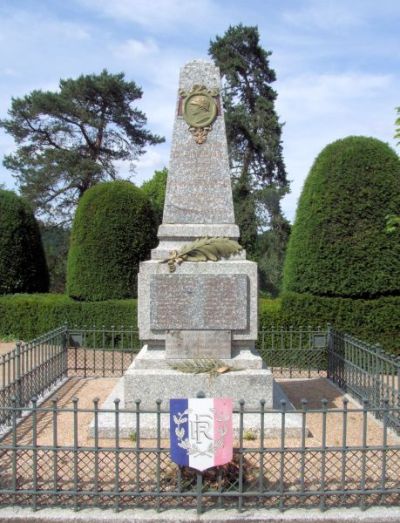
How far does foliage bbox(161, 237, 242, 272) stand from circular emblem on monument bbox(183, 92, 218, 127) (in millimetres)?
1403

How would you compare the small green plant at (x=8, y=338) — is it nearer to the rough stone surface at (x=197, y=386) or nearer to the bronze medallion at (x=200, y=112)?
the rough stone surface at (x=197, y=386)

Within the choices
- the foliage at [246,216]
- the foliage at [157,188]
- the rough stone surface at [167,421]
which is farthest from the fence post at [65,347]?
the foliage at [157,188]

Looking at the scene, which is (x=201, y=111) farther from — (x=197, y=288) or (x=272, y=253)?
(x=272, y=253)

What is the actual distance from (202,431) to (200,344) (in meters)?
1.76

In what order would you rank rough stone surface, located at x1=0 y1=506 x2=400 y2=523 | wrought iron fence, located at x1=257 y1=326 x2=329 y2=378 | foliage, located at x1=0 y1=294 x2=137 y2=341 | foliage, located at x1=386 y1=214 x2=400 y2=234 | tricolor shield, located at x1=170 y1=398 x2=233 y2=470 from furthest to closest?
foliage, located at x1=0 y1=294 x2=137 y2=341
wrought iron fence, located at x1=257 y1=326 x2=329 y2=378
foliage, located at x1=386 y1=214 x2=400 y2=234
tricolor shield, located at x1=170 y1=398 x2=233 y2=470
rough stone surface, located at x1=0 y1=506 x2=400 y2=523

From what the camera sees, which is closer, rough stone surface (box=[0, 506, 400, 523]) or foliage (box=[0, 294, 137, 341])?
rough stone surface (box=[0, 506, 400, 523])

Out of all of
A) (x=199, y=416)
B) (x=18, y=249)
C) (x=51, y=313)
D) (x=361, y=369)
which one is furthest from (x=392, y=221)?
(x=18, y=249)

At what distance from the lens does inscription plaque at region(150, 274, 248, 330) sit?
5.61m

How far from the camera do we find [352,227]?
35.1 ft

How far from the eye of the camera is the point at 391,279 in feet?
34.2

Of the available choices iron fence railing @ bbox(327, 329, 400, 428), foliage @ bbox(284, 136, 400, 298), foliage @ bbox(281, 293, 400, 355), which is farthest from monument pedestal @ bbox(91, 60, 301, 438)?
foliage @ bbox(284, 136, 400, 298)

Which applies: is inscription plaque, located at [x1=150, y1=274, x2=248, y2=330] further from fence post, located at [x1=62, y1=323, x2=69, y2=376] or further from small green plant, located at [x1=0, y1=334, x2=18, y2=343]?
small green plant, located at [x1=0, y1=334, x2=18, y2=343]

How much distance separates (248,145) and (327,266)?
13793 millimetres

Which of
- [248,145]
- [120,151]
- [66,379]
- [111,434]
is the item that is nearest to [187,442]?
[111,434]
